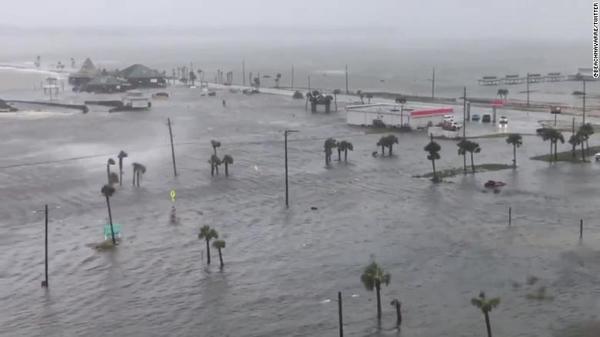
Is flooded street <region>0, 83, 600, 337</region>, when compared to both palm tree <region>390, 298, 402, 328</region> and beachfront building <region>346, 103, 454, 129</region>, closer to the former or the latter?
palm tree <region>390, 298, 402, 328</region>

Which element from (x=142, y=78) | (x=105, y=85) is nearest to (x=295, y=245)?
(x=105, y=85)

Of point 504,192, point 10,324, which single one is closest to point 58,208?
point 10,324

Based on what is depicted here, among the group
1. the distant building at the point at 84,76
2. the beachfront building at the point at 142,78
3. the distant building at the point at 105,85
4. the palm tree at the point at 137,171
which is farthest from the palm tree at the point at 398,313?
the distant building at the point at 84,76

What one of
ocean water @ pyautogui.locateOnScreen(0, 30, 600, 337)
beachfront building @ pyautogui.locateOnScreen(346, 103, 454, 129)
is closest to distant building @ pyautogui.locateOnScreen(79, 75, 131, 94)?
beachfront building @ pyautogui.locateOnScreen(346, 103, 454, 129)

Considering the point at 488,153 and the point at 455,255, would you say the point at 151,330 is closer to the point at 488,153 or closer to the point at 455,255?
the point at 455,255

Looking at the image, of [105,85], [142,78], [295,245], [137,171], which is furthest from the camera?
[142,78]

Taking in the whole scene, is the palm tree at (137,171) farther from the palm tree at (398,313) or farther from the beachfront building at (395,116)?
the beachfront building at (395,116)

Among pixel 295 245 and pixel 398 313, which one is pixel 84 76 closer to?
pixel 295 245
